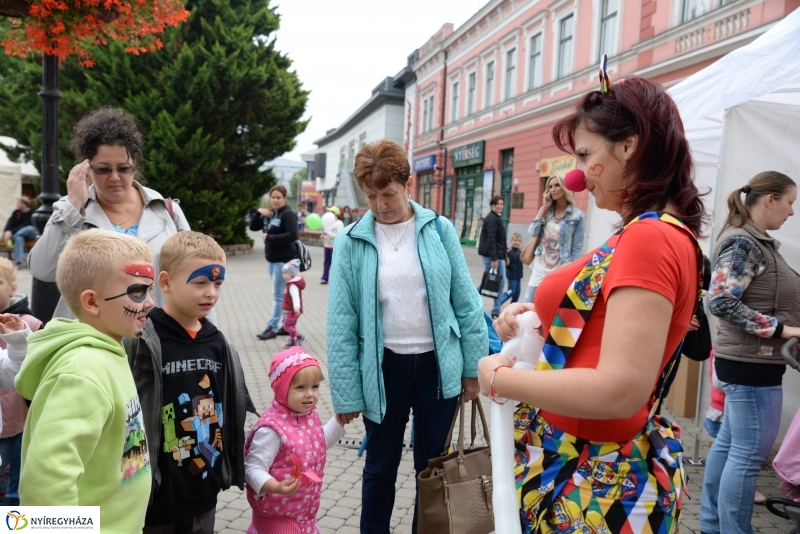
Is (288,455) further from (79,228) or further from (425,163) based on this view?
(425,163)

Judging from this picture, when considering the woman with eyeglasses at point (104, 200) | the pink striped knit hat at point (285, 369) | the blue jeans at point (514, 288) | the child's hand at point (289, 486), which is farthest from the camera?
the blue jeans at point (514, 288)

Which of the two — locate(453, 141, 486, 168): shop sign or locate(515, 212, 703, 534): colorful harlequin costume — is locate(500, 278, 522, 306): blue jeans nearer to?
locate(515, 212, 703, 534): colorful harlequin costume

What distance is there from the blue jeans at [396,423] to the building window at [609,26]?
15012mm

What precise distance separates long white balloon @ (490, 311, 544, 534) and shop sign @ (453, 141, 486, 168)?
22.8 metres

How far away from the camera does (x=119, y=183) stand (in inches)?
103

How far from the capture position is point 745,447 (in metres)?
2.89

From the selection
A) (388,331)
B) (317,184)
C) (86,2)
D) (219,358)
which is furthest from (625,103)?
(317,184)

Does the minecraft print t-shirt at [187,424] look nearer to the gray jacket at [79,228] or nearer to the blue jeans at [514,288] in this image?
the gray jacket at [79,228]

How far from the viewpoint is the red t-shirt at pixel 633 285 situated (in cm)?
123

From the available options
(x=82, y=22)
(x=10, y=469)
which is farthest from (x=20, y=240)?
(x=10, y=469)

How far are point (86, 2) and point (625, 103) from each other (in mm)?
3154

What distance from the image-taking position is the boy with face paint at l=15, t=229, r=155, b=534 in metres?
1.44

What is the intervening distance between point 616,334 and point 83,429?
4.26 feet

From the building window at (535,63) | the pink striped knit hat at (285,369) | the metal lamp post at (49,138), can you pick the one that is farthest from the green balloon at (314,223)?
the pink striped knit hat at (285,369)
